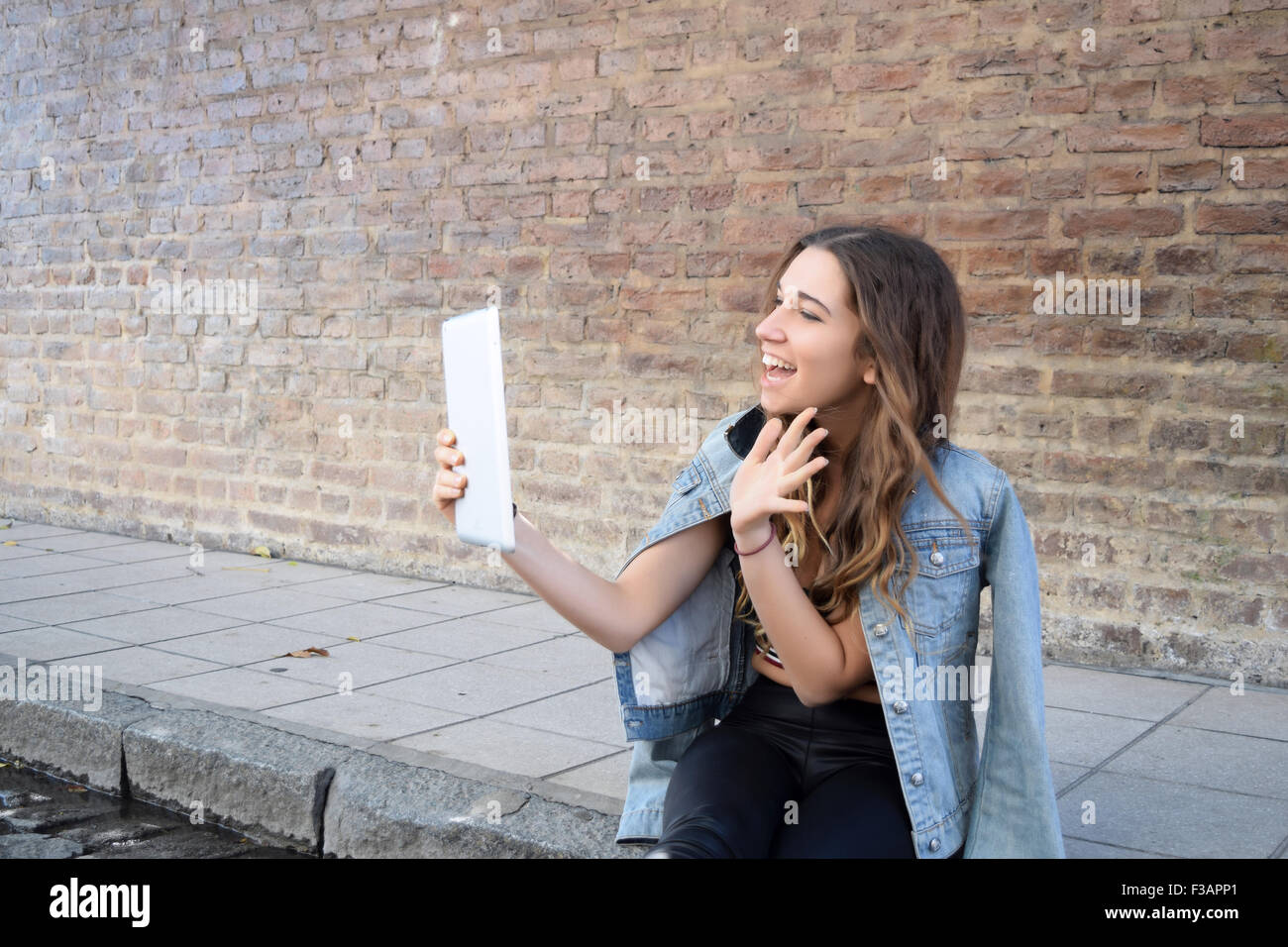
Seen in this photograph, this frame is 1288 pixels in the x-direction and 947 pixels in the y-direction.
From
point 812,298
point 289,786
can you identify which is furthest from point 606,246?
point 812,298

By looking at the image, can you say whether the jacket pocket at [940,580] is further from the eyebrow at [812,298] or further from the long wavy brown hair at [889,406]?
the eyebrow at [812,298]

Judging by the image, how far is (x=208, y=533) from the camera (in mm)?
7254

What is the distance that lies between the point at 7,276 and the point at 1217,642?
7625 mm

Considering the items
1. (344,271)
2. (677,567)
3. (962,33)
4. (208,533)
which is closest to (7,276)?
(208,533)

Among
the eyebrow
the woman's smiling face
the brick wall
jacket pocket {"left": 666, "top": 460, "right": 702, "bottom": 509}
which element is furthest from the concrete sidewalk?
the eyebrow

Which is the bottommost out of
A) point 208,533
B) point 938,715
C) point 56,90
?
point 208,533

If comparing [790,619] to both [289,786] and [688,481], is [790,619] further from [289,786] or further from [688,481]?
[289,786]

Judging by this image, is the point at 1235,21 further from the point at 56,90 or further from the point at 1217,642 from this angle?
the point at 56,90

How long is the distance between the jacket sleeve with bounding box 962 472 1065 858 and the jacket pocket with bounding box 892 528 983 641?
0.17ft

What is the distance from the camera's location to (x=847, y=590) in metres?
2.28

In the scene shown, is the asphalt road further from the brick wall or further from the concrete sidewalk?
the brick wall

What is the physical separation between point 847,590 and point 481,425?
751mm

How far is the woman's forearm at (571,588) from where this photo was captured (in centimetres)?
224

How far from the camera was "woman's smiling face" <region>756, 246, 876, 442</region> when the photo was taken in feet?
7.51
